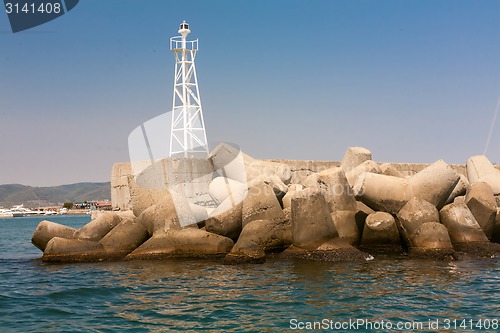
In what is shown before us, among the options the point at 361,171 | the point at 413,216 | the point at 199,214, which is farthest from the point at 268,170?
the point at 413,216

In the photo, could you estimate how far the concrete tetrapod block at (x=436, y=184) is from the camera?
10.9 m

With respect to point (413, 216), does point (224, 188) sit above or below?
above

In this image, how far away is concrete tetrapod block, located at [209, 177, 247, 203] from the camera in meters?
11.4

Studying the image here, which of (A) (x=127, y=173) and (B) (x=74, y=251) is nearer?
(B) (x=74, y=251)

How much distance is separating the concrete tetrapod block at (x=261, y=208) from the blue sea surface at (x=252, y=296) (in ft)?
2.95

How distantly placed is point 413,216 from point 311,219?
187 centimetres

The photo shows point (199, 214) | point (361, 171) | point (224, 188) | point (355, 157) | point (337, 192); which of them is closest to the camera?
point (337, 192)

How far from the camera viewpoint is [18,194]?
18700 cm

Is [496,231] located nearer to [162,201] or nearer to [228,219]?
[228,219]

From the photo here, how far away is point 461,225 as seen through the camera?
10.7m

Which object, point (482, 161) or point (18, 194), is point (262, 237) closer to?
point (482, 161)

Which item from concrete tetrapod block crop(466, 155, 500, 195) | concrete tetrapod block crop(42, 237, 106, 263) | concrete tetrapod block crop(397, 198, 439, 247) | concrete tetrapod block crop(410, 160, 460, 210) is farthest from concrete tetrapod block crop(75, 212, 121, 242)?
concrete tetrapod block crop(466, 155, 500, 195)

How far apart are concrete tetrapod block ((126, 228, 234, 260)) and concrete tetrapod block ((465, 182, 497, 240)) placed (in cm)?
465

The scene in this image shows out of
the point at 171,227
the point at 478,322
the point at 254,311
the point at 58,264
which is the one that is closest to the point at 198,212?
the point at 171,227
